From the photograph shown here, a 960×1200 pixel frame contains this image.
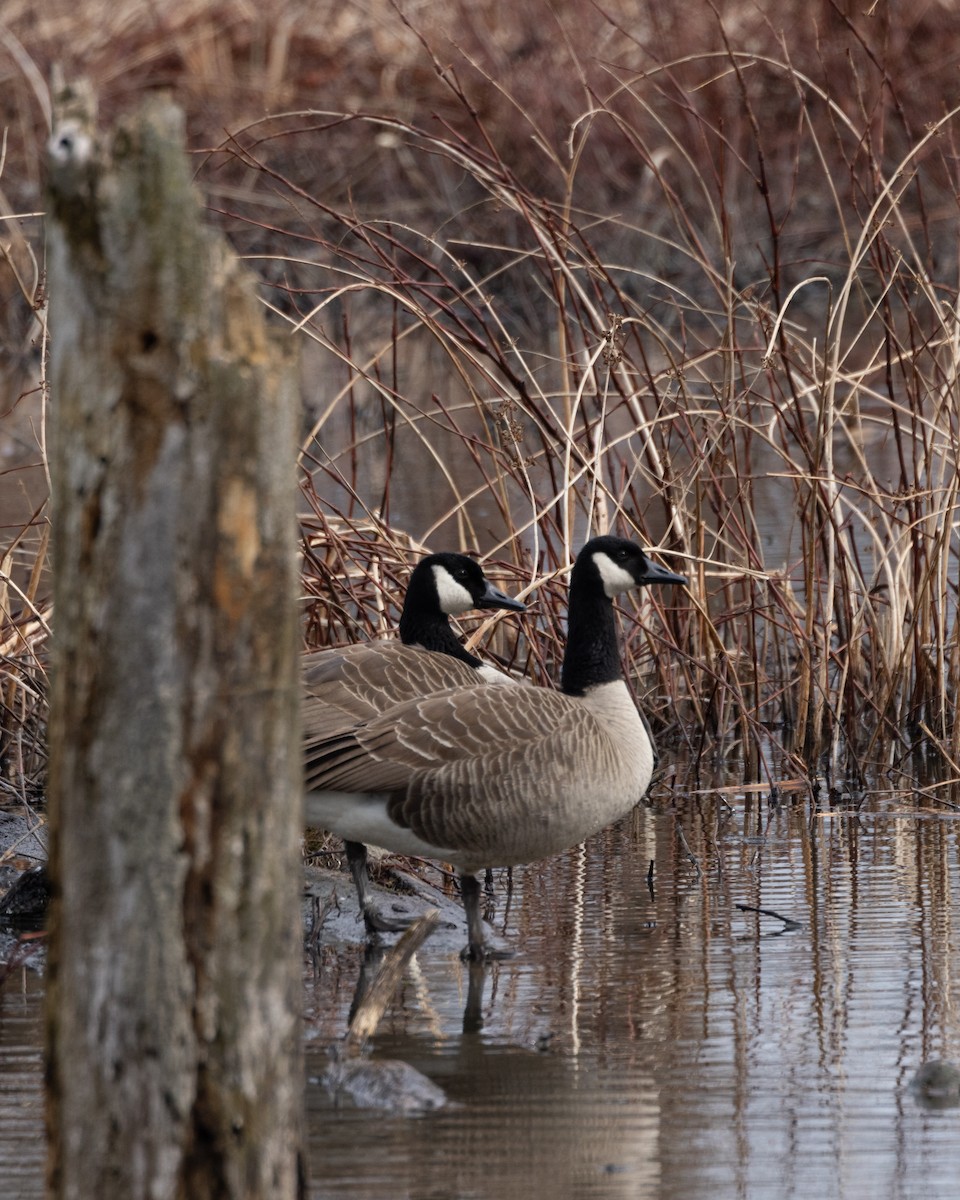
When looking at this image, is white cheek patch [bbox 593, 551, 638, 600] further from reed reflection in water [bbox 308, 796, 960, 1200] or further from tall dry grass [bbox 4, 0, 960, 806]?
reed reflection in water [bbox 308, 796, 960, 1200]

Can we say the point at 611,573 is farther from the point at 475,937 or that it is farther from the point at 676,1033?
the point at 676,1033

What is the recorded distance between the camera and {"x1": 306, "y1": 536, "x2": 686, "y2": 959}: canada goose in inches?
223

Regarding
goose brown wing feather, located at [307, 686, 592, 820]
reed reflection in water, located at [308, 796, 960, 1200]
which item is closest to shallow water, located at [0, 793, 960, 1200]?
reed reflection in water, located at [308, 796, 960, 1200]

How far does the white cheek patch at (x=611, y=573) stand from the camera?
640cm

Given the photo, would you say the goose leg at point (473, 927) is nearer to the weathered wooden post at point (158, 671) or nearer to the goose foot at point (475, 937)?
the goose foot at point (475, 937)

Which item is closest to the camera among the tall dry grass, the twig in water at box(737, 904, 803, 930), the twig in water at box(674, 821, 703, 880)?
the twig in water at box(737, 904, 803, 930)

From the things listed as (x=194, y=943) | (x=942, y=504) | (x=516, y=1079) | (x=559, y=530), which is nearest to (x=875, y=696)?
(x=942, y=504)

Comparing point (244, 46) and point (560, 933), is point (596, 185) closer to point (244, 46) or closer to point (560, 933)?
point (244, 46)

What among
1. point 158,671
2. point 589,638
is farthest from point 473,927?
point 158,671

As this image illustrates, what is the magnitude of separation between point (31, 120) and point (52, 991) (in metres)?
18.2

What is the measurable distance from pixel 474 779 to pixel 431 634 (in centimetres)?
111

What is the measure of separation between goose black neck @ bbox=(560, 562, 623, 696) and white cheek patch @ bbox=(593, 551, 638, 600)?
0.07ft

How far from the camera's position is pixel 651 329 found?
282 inches

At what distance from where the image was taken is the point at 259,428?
292 cm
